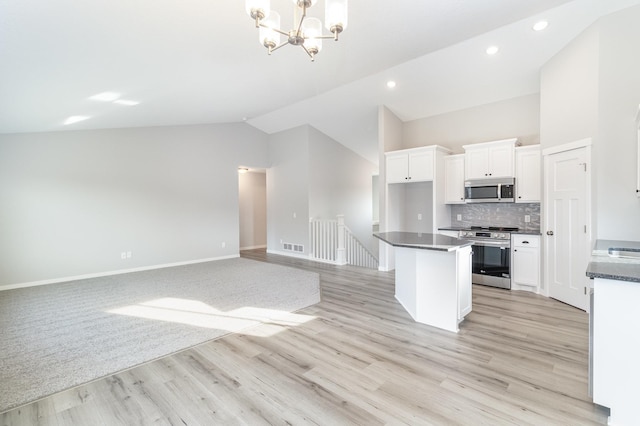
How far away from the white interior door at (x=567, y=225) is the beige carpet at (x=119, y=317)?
3.32m

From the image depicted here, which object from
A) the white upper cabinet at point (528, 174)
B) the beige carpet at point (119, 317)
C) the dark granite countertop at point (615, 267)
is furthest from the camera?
the white upper cabinet at point (528, 174)

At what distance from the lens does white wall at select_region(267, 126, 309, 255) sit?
7.62 meters

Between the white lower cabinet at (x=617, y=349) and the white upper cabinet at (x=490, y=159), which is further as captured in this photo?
the white upper cabinet at (x=490, y=159)

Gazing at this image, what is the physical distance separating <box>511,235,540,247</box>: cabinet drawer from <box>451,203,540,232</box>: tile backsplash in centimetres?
34

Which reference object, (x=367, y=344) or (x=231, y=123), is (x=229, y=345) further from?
→ (x=231, y=123)

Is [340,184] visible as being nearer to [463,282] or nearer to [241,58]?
[241,58]

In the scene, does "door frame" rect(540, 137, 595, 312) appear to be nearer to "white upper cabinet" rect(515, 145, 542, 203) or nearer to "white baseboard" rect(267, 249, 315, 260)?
"white upper cabinet" rect(515, 145, 542, 203)

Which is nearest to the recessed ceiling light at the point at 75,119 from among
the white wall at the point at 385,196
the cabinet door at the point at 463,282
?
the white wall at the point at 385,196

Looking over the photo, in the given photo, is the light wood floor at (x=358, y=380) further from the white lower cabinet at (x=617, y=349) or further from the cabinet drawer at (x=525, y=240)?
the cabinet drawer at (x=525, y=240)

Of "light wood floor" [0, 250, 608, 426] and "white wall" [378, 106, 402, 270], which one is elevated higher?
"white wall" [378, 106, 402, 270]

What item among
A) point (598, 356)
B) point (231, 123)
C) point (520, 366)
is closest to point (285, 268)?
point (231, 123)

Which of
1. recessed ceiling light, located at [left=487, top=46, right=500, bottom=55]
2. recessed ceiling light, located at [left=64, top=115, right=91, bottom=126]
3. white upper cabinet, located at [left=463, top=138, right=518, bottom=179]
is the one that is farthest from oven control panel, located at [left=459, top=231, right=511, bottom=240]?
recessed ceiling light, located at [left=64, top=115, right=91, bottom=126]

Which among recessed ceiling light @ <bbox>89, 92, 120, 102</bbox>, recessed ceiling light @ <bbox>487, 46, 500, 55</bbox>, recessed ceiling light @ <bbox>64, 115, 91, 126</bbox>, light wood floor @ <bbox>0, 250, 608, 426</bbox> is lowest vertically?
light wood floor @ <bbox>0, 250, 608, 426</bbox>

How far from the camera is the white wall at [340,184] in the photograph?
7.66 m
